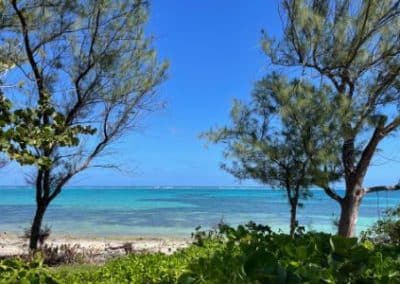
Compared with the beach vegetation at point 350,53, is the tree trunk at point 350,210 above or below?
below

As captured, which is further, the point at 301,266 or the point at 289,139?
the point at 289,139

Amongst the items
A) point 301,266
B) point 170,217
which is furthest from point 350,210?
point 170,217

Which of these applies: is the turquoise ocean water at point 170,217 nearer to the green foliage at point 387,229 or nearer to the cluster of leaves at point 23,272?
the green foliage at point 387,229

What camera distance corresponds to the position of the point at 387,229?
1095 cm

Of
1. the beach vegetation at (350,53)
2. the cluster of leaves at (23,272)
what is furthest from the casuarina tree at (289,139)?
the cluster of leaves at (23,272)

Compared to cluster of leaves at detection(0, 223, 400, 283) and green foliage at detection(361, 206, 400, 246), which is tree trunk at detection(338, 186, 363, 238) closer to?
green foliage at detection(361, 206, 400, 246)

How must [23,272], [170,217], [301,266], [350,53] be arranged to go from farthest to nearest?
1. [170,217]
2. [350,53]
3. [23,272]
4. [301,266]

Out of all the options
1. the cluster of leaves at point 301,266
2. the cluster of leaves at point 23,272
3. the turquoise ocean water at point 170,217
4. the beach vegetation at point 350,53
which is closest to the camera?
the cluster of leaves at point 301,266

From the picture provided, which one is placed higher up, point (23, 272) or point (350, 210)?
point (350, 210)

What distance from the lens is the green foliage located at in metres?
10.5

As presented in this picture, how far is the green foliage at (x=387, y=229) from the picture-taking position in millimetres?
10547

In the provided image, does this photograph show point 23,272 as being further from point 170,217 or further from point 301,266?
point 170,217

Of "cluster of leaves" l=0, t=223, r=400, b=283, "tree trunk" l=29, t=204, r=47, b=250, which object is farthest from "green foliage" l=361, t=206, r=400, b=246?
"cluster of leaves" l=0, t=223, r=400, b=283

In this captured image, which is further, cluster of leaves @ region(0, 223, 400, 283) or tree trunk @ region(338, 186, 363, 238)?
tree trunk @ region(338, 186, 363, 238)
